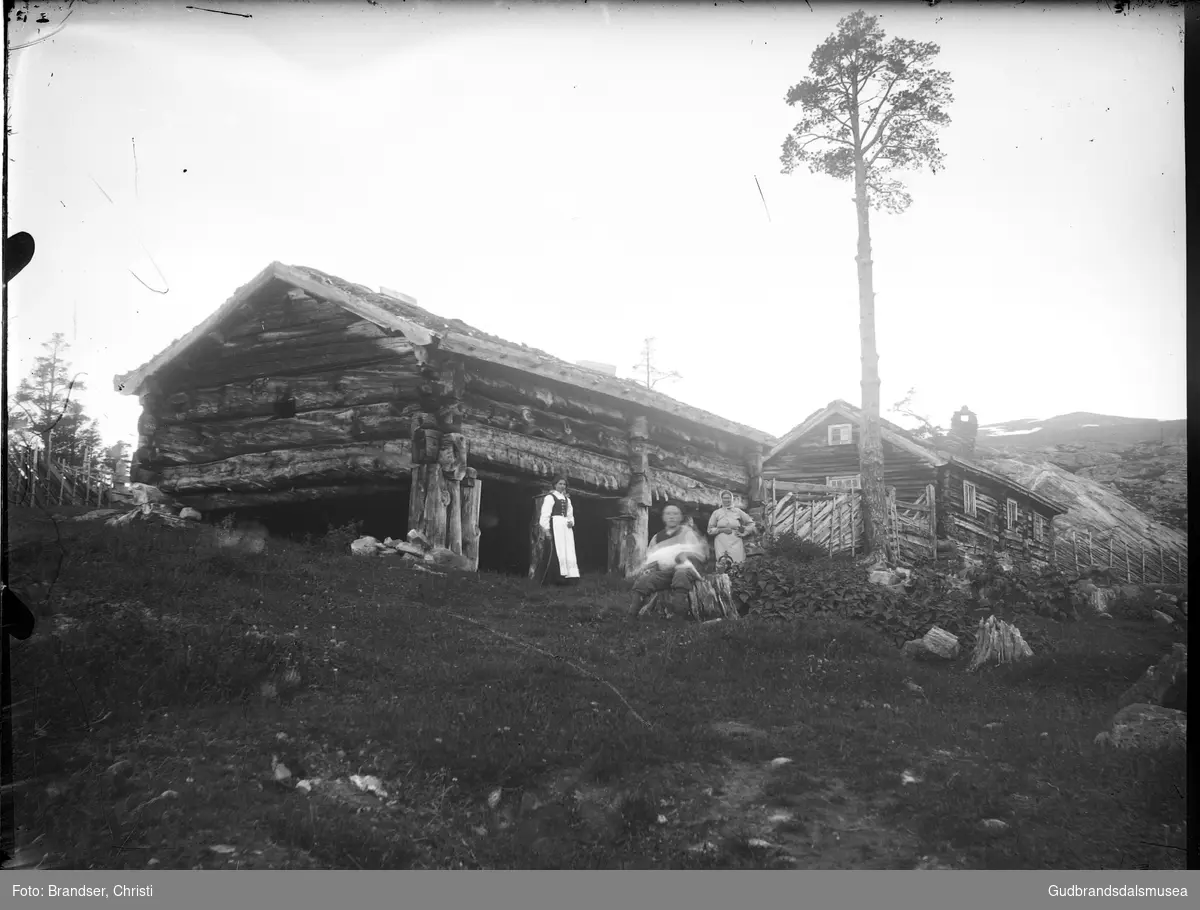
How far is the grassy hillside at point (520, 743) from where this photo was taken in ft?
13.9

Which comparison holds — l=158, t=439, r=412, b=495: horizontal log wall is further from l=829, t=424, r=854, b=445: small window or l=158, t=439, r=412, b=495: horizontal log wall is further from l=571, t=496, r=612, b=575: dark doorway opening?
l=829, t=424, r=854, b=445: small window

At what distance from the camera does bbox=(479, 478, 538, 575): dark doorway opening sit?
37.0 feet

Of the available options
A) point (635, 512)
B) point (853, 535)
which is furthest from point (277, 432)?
point (853, 535)

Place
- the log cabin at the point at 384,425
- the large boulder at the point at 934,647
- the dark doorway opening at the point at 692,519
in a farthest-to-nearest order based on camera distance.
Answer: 1. the dark doorway opening at the point at 692,519
2. the log cabin at the point at 384,425
3. the large boulder at the point at 934,647

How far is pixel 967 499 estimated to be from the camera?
68.0 feet

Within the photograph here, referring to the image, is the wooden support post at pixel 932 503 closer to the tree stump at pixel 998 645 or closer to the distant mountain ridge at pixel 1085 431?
the distant mountain ridge at pixel 1085 431

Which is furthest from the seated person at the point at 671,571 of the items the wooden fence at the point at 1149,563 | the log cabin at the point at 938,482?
the log cabin at the point at 938,482

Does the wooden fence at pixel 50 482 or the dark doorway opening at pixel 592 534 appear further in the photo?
the dark doorway opening at pixel 592 534

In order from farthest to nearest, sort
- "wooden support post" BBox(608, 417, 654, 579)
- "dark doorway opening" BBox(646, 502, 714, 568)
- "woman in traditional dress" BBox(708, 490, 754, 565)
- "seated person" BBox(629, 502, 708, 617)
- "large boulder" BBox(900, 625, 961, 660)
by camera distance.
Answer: "dark doorway opening" BBox(646, 502, 714, 568)
"wooden support post" BBox(608, 417, 654, 579)
"woman in traditional dress" BBox(708, 490, 754, 565)
"seated person" BBox(629, 502, 708, 617)
"large boulder" BBox(900, 625, 961, 660)

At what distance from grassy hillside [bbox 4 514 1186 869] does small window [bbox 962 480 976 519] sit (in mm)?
14893

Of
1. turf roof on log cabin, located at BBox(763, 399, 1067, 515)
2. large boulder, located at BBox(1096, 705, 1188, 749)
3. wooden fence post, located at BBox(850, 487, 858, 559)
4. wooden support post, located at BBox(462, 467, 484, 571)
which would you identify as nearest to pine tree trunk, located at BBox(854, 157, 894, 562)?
wooden fence post, located at BBox(850, 487, 858, 559)

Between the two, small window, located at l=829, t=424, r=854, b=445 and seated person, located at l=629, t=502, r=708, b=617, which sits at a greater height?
small window, located at l=829, t=424, r=854, b=445

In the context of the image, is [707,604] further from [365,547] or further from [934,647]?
[365,547]

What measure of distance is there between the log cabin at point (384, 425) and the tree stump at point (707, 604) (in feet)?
7.10
